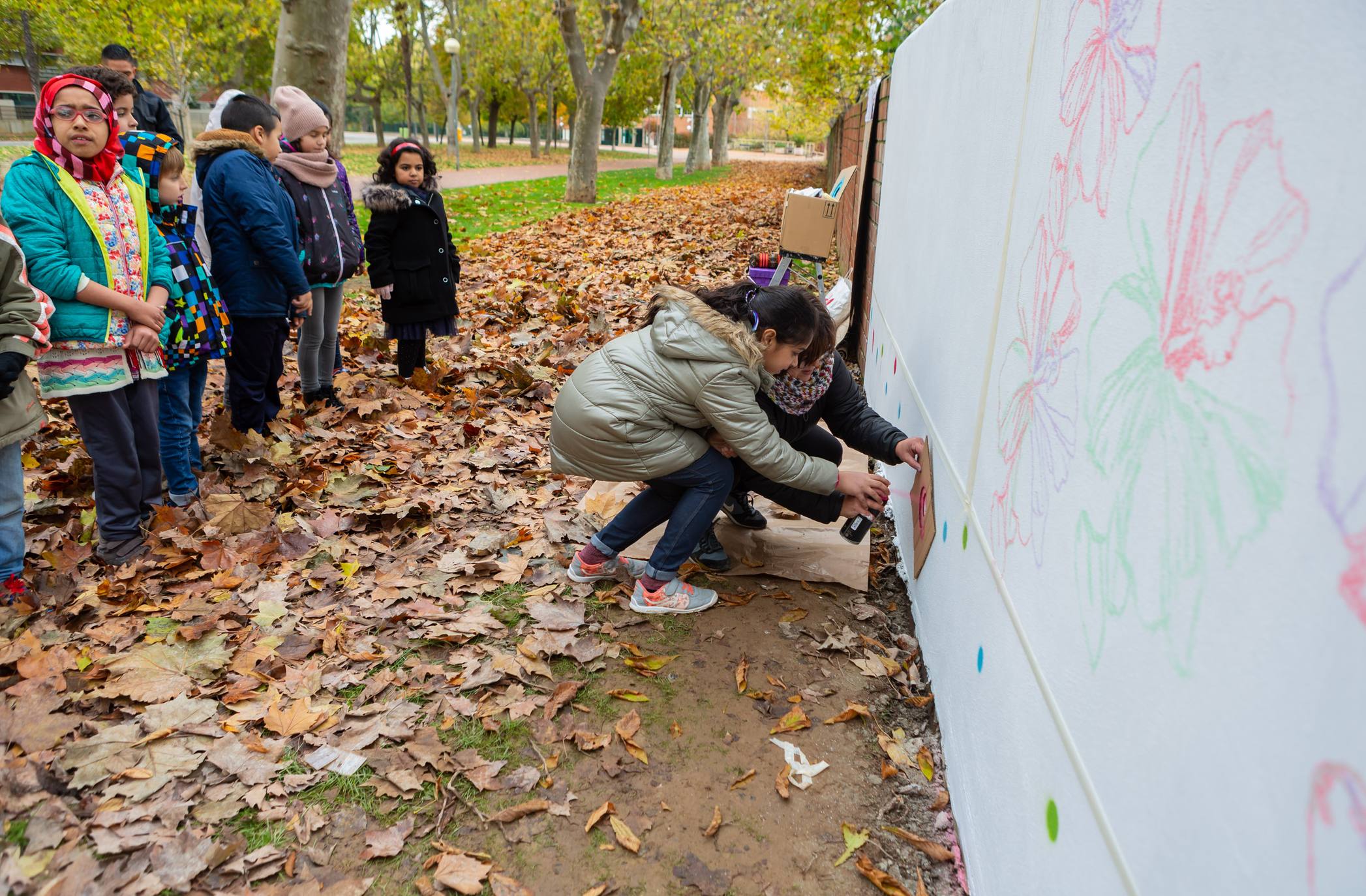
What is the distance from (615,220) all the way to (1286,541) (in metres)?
13.5

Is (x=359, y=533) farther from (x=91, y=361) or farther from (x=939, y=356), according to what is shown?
(x=939, y=356)

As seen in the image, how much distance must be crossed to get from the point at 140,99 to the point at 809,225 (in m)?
5.15

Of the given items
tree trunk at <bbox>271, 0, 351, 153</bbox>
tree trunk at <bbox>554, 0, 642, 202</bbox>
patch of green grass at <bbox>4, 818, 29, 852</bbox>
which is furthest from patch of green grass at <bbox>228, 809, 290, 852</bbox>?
tree trunk at <bbox>554, 0, 642, 202</bbox>

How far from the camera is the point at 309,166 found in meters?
4.87

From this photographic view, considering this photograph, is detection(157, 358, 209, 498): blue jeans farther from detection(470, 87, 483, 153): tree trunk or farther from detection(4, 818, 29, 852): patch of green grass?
detection(470, 87, 483, 153): tree trunk

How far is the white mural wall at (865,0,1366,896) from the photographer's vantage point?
941mm

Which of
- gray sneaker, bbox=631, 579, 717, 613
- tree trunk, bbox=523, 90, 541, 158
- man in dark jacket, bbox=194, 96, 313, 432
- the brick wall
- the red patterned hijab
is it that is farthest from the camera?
tree trunk, bbox=523, 90, 541, 158

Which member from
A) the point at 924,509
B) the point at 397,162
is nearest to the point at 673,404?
the point at 924,509

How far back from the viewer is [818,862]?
2.28m

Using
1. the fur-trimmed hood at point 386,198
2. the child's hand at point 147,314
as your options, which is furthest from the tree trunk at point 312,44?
the child's hand at point 147,314

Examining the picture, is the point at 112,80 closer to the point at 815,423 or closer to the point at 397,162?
the point at 397,162

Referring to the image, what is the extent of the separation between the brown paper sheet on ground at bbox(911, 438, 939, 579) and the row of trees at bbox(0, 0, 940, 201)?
792 cm

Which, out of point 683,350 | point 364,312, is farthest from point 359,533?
point 364,312

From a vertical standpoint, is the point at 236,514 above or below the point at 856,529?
below
